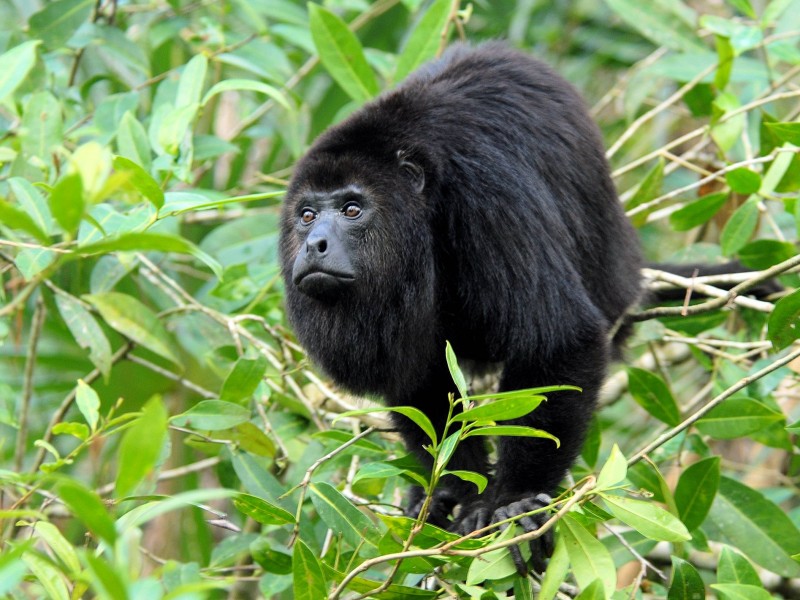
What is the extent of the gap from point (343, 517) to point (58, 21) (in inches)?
82.9

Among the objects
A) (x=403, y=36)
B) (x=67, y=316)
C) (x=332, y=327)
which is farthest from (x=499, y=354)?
→ (x=403, y=36)

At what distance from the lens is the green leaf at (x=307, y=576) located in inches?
70.0

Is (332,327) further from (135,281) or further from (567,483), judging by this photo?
(135,281)

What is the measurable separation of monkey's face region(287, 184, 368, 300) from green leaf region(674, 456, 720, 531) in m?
0.99

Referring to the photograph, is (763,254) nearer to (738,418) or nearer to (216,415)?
(738,418)

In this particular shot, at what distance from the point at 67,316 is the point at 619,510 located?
1.87 m

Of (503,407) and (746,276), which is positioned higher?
(503,407)

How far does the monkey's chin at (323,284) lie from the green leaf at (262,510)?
638 millimetres

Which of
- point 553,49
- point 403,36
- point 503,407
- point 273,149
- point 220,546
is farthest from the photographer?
point 553,49

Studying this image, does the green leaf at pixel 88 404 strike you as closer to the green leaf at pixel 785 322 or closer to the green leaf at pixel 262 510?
the green leaf at pixel 262 510

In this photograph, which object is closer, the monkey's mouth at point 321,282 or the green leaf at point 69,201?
the green leaf at point 69,201

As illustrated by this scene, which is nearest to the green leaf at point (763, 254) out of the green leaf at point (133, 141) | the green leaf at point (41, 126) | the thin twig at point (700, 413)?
the thin twig at point (700, 413)

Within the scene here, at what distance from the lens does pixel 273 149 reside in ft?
14.2

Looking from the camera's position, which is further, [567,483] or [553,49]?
[553,49]
